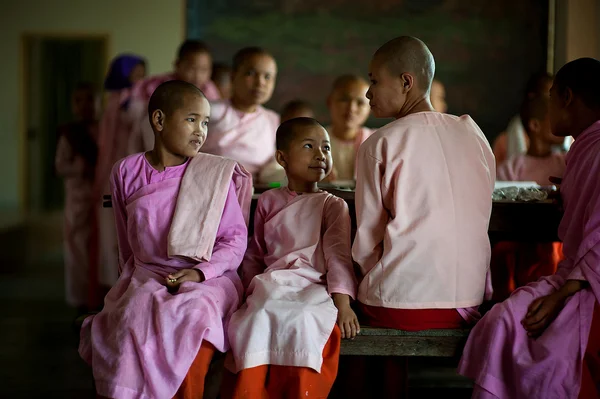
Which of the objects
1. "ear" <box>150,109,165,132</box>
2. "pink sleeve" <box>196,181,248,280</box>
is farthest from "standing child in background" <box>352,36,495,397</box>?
"ear" <box>150,109,165,132</box>

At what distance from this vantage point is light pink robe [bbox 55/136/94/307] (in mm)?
5008

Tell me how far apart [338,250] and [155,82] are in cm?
242

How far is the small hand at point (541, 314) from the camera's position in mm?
2139

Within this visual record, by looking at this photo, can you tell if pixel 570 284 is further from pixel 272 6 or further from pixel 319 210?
pixel 272 6

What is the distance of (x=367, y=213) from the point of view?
2.30 meters

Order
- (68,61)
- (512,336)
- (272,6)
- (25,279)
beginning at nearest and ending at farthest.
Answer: (512,336) < (25,279) < (272,6) < (68,61)

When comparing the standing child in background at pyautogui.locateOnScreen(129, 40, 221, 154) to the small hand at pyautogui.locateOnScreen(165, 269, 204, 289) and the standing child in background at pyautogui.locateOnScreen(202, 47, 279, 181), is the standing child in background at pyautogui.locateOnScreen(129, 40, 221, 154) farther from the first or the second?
the small hand at pyautogui.locateOnScreen(165, 269, 204, 289)

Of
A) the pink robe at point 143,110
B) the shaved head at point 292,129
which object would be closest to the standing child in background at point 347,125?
the pink robe at point 143,110

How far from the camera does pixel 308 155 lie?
8.43 ft

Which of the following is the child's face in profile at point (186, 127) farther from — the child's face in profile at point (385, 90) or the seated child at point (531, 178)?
the seated child at point (531, 178)

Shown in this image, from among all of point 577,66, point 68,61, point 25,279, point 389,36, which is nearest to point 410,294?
point 577,66

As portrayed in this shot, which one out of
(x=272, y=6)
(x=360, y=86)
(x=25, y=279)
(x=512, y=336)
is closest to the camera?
(x=512, y=336)

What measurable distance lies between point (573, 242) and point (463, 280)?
36 cm

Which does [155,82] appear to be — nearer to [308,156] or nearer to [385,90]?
[308,156]
